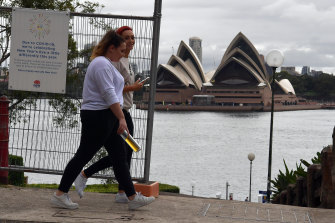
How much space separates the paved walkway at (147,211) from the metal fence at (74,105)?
1.27ft

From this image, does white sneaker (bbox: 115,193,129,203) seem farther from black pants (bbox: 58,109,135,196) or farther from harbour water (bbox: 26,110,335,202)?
harbour water (bbox: 26,110,335,202)

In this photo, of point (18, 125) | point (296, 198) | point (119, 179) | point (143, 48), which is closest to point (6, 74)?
point (18, 125)

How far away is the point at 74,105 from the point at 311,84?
154 m

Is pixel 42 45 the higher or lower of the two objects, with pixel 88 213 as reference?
higher

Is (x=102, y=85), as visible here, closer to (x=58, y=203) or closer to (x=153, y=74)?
(x=58, y=203)

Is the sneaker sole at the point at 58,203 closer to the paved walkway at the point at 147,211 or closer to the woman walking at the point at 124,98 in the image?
the paved walkway at the point at 147,211

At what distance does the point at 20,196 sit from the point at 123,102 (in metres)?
1.26

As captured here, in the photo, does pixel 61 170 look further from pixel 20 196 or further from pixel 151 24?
pixel 151 24

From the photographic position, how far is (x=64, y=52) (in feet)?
19.0

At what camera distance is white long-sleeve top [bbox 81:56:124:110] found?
4473 mm

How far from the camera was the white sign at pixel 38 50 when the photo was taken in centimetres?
582

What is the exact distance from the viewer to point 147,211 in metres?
4.90

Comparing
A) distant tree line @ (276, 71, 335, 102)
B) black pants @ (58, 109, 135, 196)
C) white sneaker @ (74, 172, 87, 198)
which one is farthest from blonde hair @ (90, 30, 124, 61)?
distant tree line @ (276, 71, 335, 102)

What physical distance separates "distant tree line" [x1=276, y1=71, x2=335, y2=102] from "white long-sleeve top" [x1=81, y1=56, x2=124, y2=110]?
145 metres
